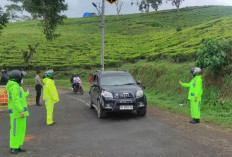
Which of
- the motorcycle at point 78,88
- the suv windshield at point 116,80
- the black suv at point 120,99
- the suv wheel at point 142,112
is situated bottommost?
the motorcycle at point 78,88

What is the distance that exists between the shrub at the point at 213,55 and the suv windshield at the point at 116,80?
4226mm

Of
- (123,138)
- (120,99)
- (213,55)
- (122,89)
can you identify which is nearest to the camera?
(123,138)

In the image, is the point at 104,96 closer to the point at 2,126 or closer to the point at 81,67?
the point at 2,126

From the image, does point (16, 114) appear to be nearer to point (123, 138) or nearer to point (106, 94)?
point (123, 138)

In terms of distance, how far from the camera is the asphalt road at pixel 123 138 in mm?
6262

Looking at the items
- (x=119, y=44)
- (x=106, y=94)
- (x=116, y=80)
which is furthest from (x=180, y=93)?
(x=119, y=44)

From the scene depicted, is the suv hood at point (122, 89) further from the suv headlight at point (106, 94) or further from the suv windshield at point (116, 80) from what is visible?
the suv windshield at point (116, 80)

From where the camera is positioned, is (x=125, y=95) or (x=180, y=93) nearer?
(x=125, y=95)

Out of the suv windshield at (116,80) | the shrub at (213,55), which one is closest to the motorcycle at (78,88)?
the suv windshield at (116,80)

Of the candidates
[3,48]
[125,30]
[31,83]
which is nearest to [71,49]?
[3,48]

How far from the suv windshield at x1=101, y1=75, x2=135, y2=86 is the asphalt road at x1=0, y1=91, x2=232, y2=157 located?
1445mm

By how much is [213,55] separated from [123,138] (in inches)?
318

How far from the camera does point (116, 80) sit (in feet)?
37.7

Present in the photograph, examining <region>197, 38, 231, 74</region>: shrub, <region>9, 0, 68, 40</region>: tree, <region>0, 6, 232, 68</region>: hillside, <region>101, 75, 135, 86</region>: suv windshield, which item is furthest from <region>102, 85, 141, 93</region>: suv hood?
<region>9, 0, 68, 40</region>: tree
